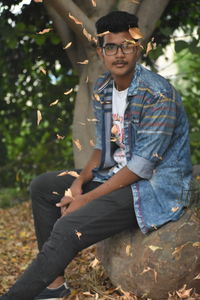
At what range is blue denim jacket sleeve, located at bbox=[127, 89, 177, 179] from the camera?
3545 millimetres

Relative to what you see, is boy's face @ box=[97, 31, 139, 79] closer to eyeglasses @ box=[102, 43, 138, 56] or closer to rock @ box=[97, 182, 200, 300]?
eyeglasses @ box=[102, 43, 138, 56]

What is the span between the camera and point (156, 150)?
3.56 meters

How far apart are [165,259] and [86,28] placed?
2.31m

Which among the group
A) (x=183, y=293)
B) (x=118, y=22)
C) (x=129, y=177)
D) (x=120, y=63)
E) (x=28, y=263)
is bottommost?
(x=28, y=263)

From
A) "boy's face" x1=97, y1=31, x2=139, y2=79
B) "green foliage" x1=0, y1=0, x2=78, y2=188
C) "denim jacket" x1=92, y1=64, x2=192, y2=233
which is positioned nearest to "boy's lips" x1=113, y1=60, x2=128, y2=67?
"boy's face" x1=97, y1=31, x2=139, y2=79

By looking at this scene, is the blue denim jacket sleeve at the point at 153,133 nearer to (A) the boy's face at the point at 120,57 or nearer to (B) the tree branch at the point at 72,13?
(A) the boy's face at the point at 120,57

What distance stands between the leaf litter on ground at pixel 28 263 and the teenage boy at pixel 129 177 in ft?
0.90

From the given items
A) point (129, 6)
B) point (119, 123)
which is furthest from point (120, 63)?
point (129, 6)

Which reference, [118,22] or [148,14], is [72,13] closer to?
[148,14]

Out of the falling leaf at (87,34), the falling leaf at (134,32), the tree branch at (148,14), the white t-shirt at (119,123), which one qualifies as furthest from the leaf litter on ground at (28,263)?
the tree branch at (148,14)

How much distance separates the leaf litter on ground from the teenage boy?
27 centimetres

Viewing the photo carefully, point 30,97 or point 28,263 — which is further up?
point 30,97

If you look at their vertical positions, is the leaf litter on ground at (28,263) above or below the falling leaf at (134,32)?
below

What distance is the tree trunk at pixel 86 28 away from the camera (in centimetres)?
504
